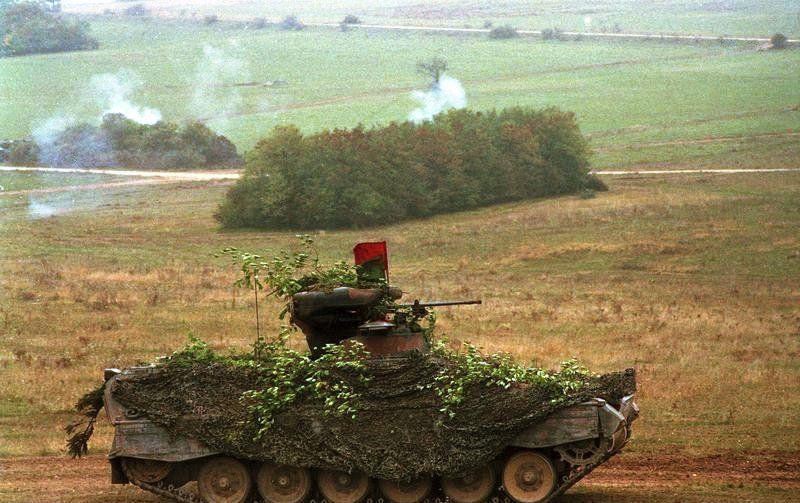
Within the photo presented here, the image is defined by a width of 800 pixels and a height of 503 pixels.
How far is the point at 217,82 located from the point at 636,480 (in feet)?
294

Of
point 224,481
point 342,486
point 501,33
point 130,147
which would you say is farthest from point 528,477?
point 501,33

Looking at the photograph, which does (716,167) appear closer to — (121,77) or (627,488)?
(121,77)

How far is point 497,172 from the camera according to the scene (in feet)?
234

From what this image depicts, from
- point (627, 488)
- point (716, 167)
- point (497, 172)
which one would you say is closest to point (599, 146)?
point (716, 167)

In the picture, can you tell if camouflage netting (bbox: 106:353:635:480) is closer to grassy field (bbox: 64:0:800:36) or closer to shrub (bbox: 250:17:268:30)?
grassy field (bbox: 64:0:800:36)

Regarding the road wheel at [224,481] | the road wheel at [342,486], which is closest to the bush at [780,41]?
the road wheel at [342,486]

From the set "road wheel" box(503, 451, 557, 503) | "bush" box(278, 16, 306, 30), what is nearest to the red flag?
"road wheel" box(503, 451, 557, 503)

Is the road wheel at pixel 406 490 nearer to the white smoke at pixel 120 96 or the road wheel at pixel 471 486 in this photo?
the road wheel at pixel 471 486

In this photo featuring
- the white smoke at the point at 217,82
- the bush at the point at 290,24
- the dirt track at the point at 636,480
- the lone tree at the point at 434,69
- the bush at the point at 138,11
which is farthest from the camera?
the bush at the point at 290,24

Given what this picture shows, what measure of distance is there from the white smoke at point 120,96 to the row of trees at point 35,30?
377cm

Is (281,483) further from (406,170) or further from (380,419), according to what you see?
(406,170)

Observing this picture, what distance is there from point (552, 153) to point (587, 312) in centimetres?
3750

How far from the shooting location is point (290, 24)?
12075 centimetres

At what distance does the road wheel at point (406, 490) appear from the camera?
61.8ft
